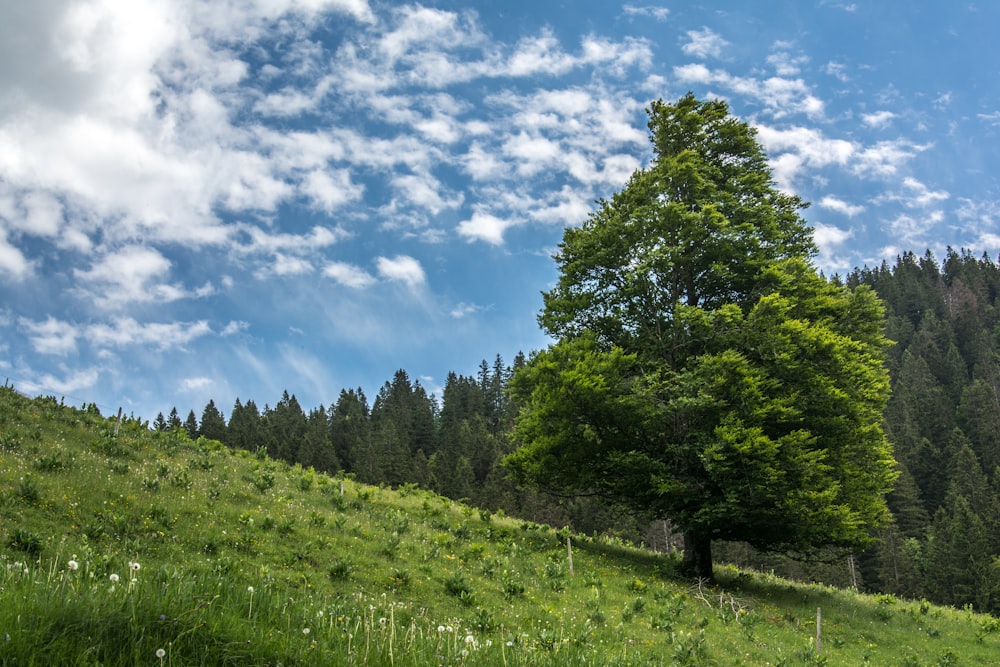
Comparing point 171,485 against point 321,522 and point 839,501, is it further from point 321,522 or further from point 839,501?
point 839,501

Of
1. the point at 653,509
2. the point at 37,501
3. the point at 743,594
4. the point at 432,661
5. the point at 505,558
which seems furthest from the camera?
the point at 653,509

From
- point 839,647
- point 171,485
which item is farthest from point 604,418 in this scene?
point 171,485

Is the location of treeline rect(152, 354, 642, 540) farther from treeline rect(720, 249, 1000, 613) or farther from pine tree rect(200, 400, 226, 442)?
treeline rect(720, 249, 1000, 613)

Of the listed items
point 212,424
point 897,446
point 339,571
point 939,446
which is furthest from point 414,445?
point 339,571

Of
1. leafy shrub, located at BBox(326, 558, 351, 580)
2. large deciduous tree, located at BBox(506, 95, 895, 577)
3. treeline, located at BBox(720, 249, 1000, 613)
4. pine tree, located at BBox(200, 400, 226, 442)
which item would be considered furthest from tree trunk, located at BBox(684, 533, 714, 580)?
pine tree, located at BBox(200, 400, 226, 442)

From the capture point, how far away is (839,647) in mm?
15656

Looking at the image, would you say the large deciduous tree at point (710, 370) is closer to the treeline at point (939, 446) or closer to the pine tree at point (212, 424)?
the treeline at point (939, 446)

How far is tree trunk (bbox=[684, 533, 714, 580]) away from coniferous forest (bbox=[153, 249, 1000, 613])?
3741 millimetres

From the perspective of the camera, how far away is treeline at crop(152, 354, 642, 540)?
7812 centimetres

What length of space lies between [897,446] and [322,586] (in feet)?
388

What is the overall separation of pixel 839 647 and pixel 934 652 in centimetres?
399

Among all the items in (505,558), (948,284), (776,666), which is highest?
(948,284)

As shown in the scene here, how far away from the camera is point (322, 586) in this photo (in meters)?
11.5

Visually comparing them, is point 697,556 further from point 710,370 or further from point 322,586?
point 322,586
